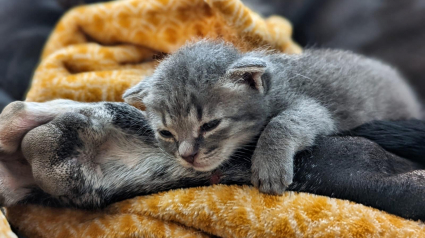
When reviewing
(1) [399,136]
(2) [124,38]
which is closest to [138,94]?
(2) [124,38]

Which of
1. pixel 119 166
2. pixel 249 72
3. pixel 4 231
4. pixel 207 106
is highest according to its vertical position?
pixel 249 72

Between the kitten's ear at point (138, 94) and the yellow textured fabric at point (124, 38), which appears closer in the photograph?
the kitten's ear at point (138, 94)

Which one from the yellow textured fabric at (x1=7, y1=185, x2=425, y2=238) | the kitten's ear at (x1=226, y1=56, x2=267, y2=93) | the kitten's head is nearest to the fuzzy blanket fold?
the yellow textured fabric at (x1=7, y1=185, x2=425, y2=238)

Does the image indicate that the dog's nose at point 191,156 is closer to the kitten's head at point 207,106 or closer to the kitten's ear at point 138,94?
the kitten's head at point 207,106

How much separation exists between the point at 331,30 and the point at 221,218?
1349 millimetres

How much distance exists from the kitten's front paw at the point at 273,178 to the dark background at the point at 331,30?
1.06 meters

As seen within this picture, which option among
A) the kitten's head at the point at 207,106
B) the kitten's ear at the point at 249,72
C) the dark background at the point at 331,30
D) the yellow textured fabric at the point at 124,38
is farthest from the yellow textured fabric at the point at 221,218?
the dark background at the point at 331,30

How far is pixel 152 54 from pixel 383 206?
1.14 metres

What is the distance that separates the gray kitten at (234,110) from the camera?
955 mm

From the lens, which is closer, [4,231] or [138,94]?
[4,231]

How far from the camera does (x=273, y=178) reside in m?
0.88

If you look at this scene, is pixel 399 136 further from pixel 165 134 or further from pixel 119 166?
pixel 119 166

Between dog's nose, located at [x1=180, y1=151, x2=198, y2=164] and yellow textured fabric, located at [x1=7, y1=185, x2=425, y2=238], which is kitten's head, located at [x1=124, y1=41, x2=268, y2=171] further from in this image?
yellow textured fabric, located at [x1=7, y1=185, x2=425, y2=238]

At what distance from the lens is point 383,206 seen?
85 centimetres
